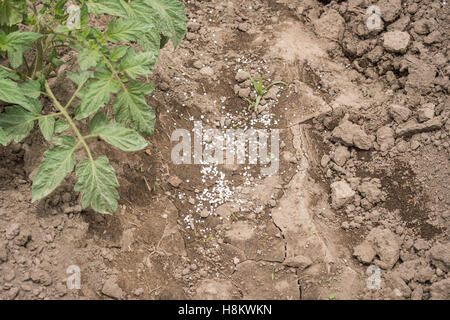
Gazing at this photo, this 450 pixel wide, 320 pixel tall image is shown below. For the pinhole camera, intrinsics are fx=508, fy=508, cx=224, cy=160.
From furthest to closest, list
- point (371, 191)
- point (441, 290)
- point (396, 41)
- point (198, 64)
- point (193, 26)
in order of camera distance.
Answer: point (193, 26) < point (198, 64) < point (396, 41) < point (371, 191) < point (441, 290)

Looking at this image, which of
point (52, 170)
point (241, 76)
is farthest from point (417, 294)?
point (52, 170)

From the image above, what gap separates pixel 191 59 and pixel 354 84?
3.69ft

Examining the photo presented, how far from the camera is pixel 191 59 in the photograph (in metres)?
3.50

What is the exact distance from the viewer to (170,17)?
9.17ft

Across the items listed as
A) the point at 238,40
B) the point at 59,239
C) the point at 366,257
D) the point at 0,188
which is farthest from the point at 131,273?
the point at 238,40

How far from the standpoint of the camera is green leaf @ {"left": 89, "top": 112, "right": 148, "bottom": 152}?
247cm

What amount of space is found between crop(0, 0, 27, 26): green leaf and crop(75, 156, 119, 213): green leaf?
0.84 metres

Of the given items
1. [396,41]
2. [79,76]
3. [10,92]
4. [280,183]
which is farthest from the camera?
[396,41]

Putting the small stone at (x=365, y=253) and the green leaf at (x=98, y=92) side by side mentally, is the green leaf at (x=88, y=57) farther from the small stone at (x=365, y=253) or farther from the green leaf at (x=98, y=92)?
the small stone at (x=365, y=253)

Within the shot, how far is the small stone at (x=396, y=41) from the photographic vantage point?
10.9 ft

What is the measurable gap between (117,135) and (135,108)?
17cm

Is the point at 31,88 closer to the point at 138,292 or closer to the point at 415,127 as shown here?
the point at 138,292

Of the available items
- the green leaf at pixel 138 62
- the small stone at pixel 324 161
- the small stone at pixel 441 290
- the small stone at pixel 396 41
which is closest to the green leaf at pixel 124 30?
the green leaf at pixel 138 62

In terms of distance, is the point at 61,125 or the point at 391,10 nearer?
the point at 61,125
